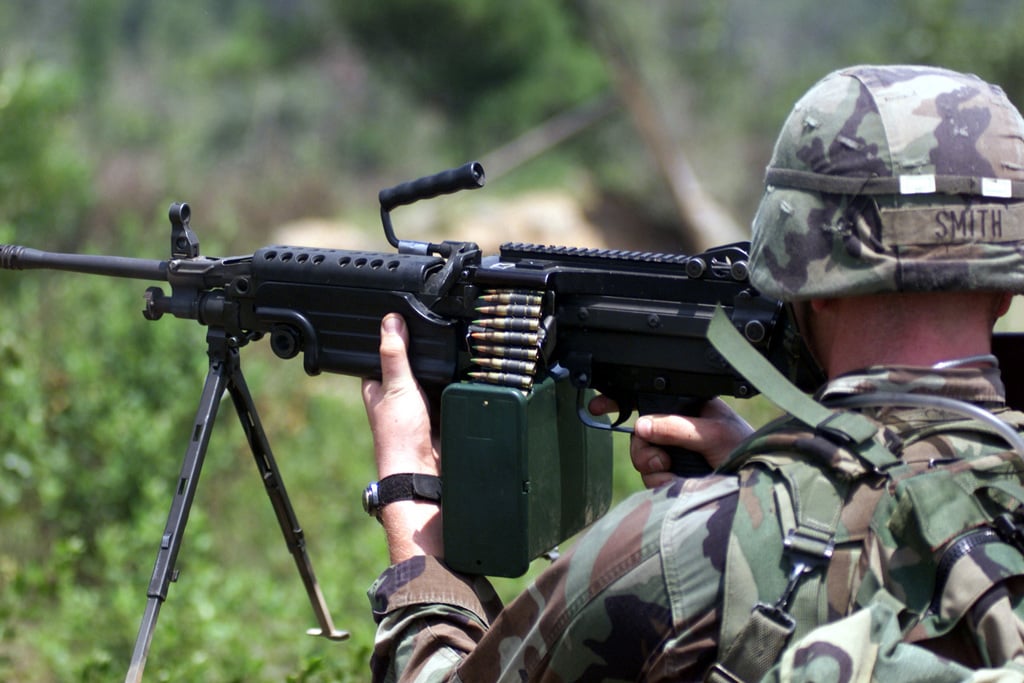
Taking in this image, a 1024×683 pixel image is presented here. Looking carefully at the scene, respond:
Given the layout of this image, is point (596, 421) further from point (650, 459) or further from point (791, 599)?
point (791, 599)

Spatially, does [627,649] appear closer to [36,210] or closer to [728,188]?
[36,210]

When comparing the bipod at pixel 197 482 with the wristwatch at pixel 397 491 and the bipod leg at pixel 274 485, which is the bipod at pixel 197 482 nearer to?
the bipod leg at pixel 274 485

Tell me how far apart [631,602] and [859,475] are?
17.1 inches

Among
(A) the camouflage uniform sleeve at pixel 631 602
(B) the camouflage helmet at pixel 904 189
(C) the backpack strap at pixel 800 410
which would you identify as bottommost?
(A) the camouflage uniform sleeve at pixel 631 602

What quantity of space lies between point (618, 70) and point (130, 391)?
13.4 meters

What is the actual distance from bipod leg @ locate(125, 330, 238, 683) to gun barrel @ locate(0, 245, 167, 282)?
0.27m

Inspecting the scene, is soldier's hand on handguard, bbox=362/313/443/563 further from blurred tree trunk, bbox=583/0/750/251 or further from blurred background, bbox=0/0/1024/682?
blurred tree trunk, bbox=583/0/750/251

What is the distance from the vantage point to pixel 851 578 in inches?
75.9

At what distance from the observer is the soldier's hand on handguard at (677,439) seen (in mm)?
2836

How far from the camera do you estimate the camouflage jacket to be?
1990mm

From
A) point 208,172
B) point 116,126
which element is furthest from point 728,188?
point 116,126

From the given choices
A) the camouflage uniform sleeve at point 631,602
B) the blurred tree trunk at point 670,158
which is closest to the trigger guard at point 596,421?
the camouflage uniform sleeve at point 631,602

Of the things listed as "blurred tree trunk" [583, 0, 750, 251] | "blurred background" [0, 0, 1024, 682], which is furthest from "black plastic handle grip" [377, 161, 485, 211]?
"blurred tree trunk" [583, 0, 750, 251]

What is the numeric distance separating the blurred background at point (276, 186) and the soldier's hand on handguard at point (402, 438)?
0.81 metres
